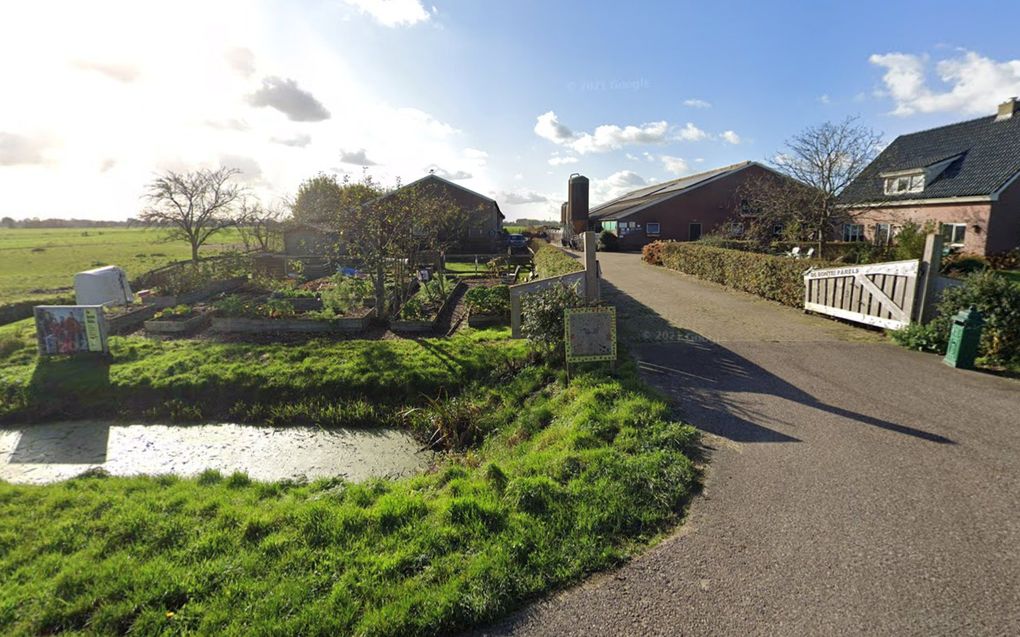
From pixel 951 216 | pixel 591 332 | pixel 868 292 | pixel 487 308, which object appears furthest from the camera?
pixel 951 216

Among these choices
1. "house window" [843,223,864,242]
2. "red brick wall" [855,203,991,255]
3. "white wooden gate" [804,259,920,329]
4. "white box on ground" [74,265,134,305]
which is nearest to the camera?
"white wooden gate" [804,259,920,329]

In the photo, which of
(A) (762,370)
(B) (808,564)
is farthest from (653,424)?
(A) (762,370)

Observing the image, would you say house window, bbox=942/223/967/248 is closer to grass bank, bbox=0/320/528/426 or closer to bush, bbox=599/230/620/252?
bush, bbox=599/230/620/252

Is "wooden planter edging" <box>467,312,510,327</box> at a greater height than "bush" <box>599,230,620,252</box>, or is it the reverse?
"bush" <box>599,230,620,252</box>

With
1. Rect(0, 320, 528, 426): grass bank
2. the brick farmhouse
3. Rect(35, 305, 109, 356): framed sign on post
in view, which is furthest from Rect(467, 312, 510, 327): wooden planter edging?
the brick farmhouse

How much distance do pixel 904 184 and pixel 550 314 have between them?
27866mm

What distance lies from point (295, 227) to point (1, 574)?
2681 cm

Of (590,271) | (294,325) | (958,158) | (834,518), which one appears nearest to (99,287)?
(294,325)

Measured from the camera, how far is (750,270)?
14.4 metres

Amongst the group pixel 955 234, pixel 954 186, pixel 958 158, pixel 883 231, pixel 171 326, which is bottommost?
pixel 171 326

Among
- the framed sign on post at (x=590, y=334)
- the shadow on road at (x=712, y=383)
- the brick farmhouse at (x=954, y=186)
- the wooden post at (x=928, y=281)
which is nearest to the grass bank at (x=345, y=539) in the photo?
the shadow on road at (x=712, y=383)

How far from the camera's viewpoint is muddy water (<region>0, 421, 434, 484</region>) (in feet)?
19.6

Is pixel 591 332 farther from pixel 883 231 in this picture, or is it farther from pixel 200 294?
pixel 883 231

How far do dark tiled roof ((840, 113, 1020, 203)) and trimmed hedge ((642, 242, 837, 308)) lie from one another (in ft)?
30.1
